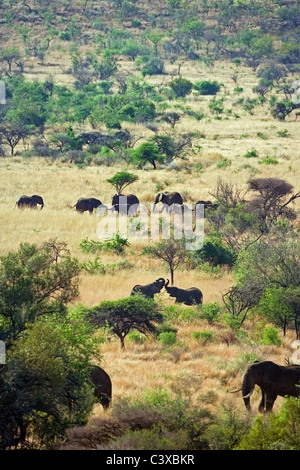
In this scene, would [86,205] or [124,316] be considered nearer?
[124,316]

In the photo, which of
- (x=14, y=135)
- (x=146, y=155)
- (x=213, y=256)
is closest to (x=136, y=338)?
(x=213, y=256)

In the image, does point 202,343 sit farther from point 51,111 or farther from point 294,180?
point 51,111

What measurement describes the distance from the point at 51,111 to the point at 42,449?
5460cm

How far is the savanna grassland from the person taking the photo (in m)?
9.76

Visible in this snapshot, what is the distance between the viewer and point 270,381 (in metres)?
8.01

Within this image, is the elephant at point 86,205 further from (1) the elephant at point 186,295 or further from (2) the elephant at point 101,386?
(2) the elephant at point 101,386

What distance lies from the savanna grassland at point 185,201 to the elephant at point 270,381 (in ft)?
1.26

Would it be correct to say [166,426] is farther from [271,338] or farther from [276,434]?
[271,338]

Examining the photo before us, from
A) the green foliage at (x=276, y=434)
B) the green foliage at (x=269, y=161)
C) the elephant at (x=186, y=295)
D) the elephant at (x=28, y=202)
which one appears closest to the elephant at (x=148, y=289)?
the elephant at (x=186, y=295)

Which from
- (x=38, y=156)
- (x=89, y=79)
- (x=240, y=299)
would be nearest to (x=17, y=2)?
(x=89, y=79)

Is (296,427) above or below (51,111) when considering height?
below

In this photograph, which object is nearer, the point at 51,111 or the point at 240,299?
the point at 240,299

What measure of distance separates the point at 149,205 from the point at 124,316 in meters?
16.2

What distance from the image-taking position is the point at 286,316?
12203mm
